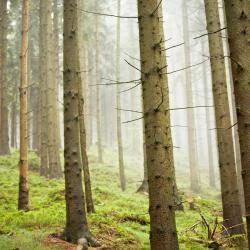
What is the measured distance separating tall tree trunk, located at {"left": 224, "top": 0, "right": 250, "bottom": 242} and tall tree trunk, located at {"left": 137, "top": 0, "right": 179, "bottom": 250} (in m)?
1.32

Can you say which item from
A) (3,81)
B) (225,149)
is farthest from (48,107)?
(225,149)

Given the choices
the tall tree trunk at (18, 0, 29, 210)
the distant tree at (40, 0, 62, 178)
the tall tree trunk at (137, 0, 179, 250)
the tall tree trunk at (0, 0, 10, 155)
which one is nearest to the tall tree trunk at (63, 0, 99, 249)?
the tall tree trunk at (137, 0, 179, 250)

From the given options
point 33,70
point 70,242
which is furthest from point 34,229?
point 33,70

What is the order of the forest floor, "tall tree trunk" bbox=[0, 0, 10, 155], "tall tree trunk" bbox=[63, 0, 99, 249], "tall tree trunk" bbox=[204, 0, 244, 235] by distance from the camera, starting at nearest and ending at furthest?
1. the forest floor
2. "tall tree trunk" bbox=[63, 0, 99, 249]
3. "tall tree trunk" bbox=[204, 0, 244, 235]
4. "tall tree trunk" bbox=[0, 0, 10, 155]

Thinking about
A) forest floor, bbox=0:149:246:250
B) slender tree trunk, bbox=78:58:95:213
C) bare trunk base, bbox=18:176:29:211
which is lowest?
forest floor, bbox=0:149:246:250

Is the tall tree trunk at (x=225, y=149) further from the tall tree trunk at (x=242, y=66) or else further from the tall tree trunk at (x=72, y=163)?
the tall tree trunk at (x=242, y=66)

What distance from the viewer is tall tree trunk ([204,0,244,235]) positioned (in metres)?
8.58

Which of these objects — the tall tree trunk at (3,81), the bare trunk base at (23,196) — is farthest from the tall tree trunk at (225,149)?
the tall tree trunk at (3,81)

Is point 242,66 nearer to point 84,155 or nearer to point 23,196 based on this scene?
point 84,155

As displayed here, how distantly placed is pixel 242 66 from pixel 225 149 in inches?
186

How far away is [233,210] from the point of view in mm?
8586

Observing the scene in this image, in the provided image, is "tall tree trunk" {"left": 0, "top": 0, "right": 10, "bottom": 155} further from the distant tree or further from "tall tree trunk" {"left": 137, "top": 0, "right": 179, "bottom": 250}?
"tall tree trunk" {"left": 137, "top": 0, "right": 179, "bottom": 250}

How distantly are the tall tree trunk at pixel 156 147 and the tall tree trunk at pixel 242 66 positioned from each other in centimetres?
132

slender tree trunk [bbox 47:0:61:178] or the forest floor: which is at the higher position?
slender tree trunk [bbox 47:0:61:178]
